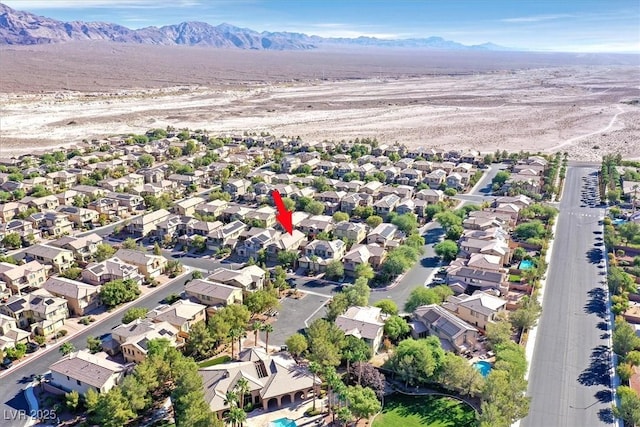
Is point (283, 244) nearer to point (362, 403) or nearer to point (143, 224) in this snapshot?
point (143, 224)

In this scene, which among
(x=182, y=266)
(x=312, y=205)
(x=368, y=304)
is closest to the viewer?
(x=368, y=304)

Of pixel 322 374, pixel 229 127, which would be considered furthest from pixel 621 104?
pixel 322 374

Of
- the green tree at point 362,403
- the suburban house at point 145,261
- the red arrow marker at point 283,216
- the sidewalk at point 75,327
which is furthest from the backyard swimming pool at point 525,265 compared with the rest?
the suburban house at point 145,261

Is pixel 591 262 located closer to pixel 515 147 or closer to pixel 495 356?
pixel 495 356

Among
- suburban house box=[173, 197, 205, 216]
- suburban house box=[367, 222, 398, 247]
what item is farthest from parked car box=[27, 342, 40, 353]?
suburban house box=[367, 222, 398, 247]

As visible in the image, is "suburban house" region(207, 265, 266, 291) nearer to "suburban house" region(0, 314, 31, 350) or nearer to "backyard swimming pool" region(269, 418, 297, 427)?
"suburban house" region(0, 314, 31, 350)

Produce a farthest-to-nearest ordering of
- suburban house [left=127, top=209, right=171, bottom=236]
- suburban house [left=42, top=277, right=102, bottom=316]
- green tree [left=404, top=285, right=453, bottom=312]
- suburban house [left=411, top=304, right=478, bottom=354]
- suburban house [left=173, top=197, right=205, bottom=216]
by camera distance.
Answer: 1. suburban house [left=173, top=197, right=205, bottom=216]
2. suburban house [left=127, top=209, right=171, bottom=236]
3. suburban house [left=42, top=277, right=102, bottom=316]
4. green tree [left=404, top=285, right=453, bottom=312]
5. suburban house [left=411, top=304, right=478, bottom=354]
